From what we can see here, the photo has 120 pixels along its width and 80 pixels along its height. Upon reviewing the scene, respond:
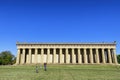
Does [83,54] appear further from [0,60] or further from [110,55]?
[0,60]

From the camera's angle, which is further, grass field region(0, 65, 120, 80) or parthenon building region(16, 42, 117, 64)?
parthenon building region(16, 42, 117, 64)

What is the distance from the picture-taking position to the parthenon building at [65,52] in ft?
269

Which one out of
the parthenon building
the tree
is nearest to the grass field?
the parthenon building

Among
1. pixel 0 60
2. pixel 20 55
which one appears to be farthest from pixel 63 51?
pixel 0 60

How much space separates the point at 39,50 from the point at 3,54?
1165 inches

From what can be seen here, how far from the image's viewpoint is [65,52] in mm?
84438

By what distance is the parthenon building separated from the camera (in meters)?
82.1

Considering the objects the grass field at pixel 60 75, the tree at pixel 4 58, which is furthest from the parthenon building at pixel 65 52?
the grass field at pixel 60 75

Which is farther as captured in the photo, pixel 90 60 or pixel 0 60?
pixel 0 60

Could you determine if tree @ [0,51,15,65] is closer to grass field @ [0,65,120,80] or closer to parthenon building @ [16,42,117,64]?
parthenon building @ [16,42,117,64]

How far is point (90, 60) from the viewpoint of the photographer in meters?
81.9

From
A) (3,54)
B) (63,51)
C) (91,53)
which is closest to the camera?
(91,53)

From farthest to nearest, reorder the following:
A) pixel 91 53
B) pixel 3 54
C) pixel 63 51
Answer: pixel 3 54 → pixel 63 51 → pixel 91 53

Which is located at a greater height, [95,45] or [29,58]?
[95,45]
